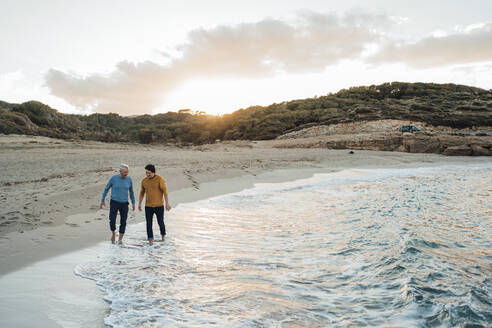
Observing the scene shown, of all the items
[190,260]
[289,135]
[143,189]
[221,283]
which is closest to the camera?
[221,283]

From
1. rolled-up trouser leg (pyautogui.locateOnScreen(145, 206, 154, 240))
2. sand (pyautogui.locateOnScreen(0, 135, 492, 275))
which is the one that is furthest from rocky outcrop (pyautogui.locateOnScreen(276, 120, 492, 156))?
rolled-up trouser leg (pyautogui.locateOnScreen(145, 206, 154, 240))

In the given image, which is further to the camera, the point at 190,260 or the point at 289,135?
the point at 289,135

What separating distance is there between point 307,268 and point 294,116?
39874 mm

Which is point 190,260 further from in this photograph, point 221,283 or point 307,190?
point 307,190

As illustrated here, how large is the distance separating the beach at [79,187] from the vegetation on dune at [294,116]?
10.6 meters

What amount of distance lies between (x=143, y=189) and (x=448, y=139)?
2813 cm

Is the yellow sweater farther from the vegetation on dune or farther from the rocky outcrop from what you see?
the vegetation on dune

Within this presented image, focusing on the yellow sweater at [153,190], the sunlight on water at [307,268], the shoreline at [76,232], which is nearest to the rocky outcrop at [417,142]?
the shoreline at [76,232]

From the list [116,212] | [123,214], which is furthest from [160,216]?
[116,212]

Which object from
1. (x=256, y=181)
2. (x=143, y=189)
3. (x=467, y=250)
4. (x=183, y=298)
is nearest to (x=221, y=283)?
(x=183, y=298)

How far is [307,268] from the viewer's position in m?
4.91

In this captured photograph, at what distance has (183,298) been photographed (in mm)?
3889

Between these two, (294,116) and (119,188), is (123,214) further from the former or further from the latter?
(294,116)

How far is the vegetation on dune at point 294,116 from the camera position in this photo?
33.7 m
